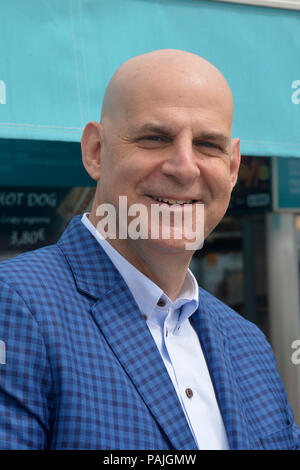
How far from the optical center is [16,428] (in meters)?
0.96

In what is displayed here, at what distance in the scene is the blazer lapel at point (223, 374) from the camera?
118cm

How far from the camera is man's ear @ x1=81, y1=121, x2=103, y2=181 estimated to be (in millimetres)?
1302

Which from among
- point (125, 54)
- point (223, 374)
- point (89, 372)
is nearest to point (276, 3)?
point (125, 54)

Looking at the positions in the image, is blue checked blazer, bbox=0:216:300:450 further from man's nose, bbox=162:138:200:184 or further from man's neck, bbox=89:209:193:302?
man's nose, bbox=162:138:200:184

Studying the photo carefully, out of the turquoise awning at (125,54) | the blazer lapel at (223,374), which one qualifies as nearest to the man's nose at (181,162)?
the blazer lapel at (223,374)

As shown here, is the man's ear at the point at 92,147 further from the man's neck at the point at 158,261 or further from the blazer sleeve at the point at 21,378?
the blazer sleeve at the point at 21,378

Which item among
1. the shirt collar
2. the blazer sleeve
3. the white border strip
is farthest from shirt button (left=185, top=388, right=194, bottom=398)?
the white border strip

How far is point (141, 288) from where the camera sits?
4.04 ft

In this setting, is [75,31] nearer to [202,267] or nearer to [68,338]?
[68,338]

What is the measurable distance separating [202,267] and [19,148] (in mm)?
1938

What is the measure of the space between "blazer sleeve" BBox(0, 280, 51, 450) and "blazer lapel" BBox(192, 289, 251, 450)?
15.2 inches

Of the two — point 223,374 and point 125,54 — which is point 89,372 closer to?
point 223,374

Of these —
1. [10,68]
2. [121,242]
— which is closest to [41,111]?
[10,68]

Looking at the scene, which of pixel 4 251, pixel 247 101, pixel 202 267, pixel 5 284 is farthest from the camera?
pixel 202 267
